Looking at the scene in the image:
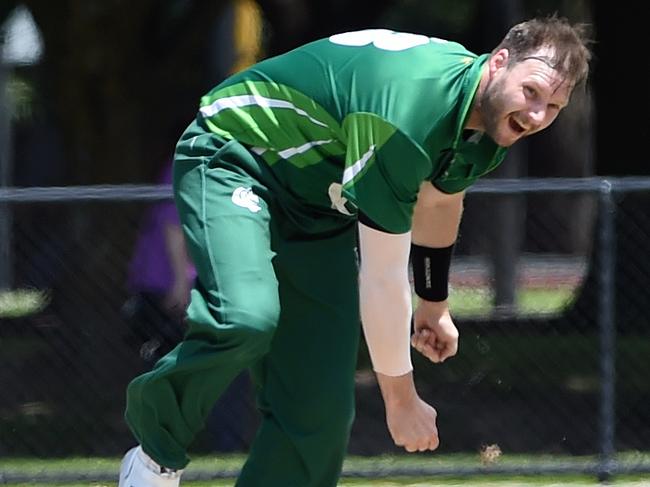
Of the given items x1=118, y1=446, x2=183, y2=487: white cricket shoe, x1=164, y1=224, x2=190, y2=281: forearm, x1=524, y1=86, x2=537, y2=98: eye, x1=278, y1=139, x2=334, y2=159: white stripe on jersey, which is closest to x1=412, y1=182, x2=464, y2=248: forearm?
x1=278, y1=139, x2=334, y2=159: white stripe on jersey

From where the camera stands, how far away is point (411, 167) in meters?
3.69

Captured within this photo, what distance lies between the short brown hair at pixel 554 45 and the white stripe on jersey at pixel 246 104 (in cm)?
55

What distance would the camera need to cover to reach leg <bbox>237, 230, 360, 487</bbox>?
4.21 meters

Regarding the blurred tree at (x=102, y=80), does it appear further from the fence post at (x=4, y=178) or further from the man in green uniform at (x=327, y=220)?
the man in green uniform at (x=327, y=220)

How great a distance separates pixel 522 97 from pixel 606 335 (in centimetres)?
361

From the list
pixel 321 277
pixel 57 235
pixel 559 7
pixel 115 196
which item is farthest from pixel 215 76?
pixel 321 277

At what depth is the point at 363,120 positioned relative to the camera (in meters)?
3.74

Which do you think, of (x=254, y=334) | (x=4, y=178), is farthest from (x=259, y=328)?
(x=4, y=178)

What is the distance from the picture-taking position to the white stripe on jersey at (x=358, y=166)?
3.70 metres

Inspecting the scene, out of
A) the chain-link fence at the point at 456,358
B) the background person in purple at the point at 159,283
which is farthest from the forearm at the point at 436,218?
the background person in purple at the point at 159,283

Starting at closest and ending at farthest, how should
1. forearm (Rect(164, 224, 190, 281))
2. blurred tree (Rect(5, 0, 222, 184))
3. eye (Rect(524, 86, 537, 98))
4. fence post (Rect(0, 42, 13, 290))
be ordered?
eye (Rect(524, 86, 537, 98)) → fence post (Rect(0, 42, 13, 290)) → forearm (Rect(164, 224, 190, 281)) → blurred tree (Rect(5, 0, 222, 184))

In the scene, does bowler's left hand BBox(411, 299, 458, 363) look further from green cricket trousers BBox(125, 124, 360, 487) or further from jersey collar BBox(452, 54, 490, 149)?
jersey collar BBox(452, 54, 490, 149)

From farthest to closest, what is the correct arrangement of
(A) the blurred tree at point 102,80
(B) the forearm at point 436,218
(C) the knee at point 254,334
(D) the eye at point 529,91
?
(A) the blurred tree at point 102,80 → (B) the forearm at point 436,218 → (C) the knee at point 254,334 → (D) the eye at point 529,91

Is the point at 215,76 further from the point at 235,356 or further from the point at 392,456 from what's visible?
the point at 235,356
